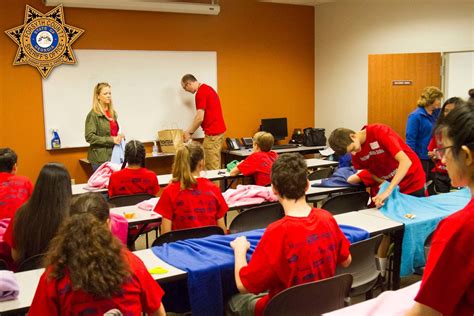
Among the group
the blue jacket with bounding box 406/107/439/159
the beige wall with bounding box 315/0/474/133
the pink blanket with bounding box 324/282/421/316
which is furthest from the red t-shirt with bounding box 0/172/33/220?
the beige wall with bounding box 315/0/474/133

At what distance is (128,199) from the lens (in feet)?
12.9

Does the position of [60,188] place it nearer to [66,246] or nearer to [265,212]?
[66,246]

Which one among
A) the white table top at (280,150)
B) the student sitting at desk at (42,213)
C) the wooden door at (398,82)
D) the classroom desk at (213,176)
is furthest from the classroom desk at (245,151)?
the student sitting at desk at (42,213)

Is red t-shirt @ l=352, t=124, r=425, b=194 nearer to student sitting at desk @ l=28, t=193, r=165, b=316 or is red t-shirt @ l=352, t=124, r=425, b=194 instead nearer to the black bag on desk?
student sitting at desk @ l=28, t=193, r=165, b=316

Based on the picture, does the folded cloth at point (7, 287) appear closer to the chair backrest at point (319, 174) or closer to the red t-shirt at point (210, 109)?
the chair backrest at point (319, 174)

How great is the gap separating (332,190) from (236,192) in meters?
0.86

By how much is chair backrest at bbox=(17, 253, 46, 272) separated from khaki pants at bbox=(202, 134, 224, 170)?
4.47 meters

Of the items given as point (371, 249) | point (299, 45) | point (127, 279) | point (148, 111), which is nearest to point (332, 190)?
point (371, 249)

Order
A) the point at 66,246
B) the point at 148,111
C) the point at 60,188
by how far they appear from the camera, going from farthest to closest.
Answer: the point at 148,111, the point at 60,188, the point at 66,246

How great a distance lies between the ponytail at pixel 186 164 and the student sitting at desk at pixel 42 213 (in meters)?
0.74

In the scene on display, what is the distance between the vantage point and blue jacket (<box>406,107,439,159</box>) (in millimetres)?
5465

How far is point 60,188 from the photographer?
2.70 metres

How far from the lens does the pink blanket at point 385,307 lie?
6.07 ft

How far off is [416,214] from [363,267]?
2.69 feet
